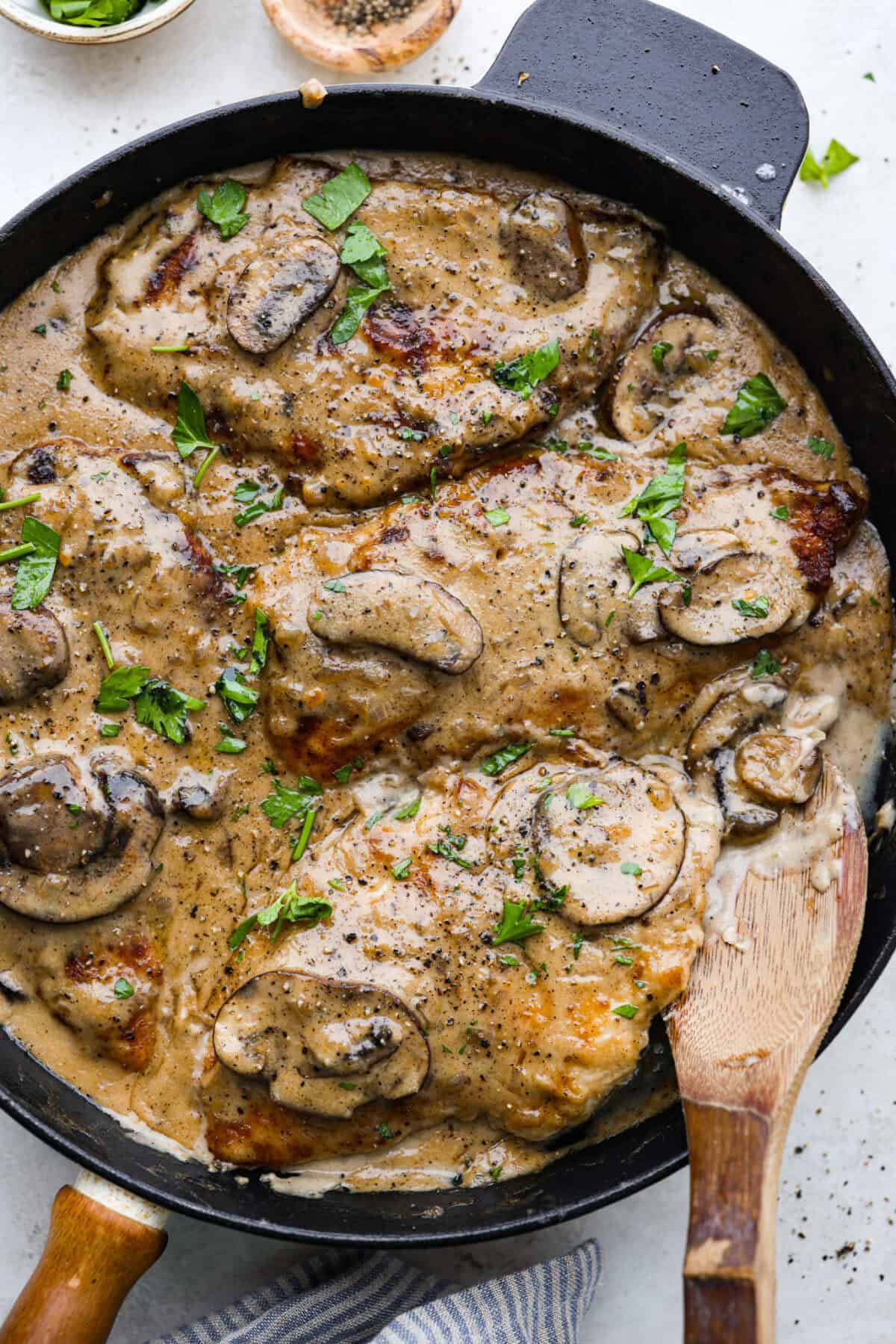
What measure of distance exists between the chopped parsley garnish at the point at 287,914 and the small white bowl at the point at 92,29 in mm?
2691

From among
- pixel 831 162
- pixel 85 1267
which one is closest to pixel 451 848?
pixel 85 1267

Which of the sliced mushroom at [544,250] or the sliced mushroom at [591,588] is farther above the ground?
the sliced mushroom at [544,250]

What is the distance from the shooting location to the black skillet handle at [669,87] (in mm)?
3445

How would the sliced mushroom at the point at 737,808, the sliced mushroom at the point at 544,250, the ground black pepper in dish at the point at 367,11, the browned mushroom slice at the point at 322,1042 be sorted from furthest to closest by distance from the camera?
the ground black pepper in dish at the point at 367,11 < the sliced mushroom at the point at 544,250 < the sliced mushroom at the point at 737,808 < the browned mushroom slice at the point at 322,1042

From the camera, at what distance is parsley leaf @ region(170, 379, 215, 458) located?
11.1ft

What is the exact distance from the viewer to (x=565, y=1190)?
3369mm

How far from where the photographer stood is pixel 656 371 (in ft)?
11.5

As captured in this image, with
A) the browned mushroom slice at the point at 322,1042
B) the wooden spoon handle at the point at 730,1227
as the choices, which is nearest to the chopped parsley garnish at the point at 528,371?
the browned mushroom slice at the point at 322,1042

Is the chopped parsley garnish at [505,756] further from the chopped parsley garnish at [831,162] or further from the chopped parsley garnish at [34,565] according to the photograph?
the chopped parsley garnish at [831,162]

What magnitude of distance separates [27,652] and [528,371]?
153cm

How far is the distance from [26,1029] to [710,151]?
3079 millimetres

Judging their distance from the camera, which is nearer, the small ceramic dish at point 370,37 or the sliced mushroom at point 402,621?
the sliced mushroom at point 402,621

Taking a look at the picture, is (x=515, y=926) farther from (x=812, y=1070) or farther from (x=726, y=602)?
(x=812, y=1070)

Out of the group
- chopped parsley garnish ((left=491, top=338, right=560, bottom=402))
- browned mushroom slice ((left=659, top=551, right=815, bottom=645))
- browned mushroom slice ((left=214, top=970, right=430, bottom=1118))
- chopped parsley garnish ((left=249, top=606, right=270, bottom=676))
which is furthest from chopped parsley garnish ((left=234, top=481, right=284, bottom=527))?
browned mushroom slice ((left=214, top=970, right=430, bottom=1118))
